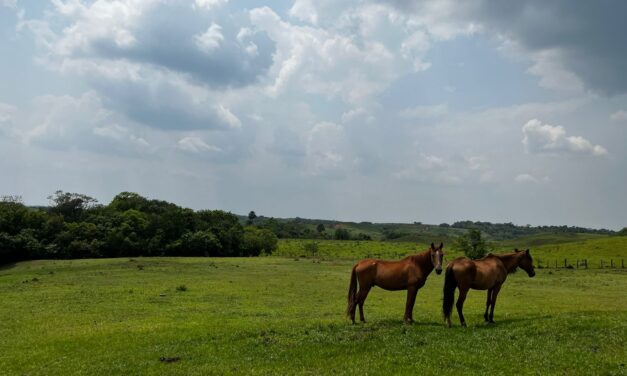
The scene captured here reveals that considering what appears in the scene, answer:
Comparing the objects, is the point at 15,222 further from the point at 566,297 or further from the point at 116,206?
the point at 566,297

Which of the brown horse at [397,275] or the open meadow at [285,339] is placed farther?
the brown horse at [397,275]

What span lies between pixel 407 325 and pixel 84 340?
467 inches

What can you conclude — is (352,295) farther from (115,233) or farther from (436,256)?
(115,233)

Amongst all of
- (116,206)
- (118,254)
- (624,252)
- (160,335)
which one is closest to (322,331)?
(160,335)

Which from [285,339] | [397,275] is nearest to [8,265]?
[285,339]

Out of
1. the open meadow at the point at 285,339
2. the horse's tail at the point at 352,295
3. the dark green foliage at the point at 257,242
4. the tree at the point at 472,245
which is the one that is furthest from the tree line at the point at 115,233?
the horse's tail at the point at 352,295

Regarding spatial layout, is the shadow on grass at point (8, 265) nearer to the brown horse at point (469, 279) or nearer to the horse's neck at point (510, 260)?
the brown horse at point (469, 279)

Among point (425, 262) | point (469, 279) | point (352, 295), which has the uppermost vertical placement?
point (425, 262)

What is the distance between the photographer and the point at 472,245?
240ft

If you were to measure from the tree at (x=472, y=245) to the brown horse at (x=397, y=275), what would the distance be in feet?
190

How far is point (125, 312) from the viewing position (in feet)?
81.7

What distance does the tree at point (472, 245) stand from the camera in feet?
235

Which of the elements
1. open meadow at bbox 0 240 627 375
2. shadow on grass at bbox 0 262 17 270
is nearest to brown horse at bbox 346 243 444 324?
open meadow at bbox 0 240 627 375

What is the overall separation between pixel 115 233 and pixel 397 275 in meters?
83.2
